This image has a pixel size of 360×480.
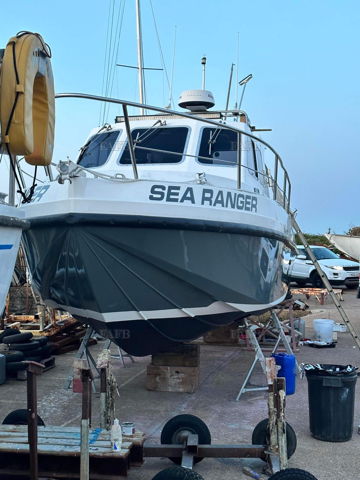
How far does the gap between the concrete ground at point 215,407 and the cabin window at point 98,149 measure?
8.73 ft

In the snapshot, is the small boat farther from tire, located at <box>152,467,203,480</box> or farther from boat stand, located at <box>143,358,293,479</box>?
tire, located at <box>152,467,203,480</box>

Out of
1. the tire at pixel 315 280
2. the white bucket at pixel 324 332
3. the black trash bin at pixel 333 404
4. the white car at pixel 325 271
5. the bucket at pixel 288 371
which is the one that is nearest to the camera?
the black trash bin at pixel 333 404

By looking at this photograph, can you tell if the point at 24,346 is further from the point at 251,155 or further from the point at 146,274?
the point at 251,155

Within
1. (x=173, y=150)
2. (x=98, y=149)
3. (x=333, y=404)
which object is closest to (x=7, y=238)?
(x=333, y=404)

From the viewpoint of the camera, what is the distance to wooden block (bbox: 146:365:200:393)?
6.24m

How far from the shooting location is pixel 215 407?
570cm

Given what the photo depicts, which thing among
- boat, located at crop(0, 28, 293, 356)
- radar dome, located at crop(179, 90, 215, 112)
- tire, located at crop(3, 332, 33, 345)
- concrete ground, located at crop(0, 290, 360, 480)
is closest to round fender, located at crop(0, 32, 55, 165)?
boat, located at crop(0, 28, 293, 356)

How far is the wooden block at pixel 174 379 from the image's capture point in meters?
6.24

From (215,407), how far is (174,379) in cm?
72

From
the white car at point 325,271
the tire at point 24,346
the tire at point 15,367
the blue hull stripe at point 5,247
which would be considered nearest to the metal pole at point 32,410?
the blue hull stripe at point 5,247

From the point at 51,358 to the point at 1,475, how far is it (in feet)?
12.0

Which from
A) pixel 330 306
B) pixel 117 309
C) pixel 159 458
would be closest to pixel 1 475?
pixel 159 458

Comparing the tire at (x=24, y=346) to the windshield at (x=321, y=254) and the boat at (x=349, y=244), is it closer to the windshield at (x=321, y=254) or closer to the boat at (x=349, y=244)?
the windshield at (x=321, y=254)

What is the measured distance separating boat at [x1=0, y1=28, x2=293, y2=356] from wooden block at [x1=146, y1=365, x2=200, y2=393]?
0.64 meters
